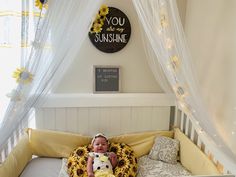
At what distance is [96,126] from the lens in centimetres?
271

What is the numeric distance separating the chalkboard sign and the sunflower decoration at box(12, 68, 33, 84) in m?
1.02

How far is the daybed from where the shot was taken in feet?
7.15

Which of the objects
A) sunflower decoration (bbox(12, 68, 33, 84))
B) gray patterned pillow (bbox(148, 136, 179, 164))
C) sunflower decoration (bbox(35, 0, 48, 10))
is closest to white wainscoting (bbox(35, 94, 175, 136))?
gray patterned pillow (bbox(148, 136, 179, 164))

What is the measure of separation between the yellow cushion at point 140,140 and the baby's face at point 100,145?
0.77 ft

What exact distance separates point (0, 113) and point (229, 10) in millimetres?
1743

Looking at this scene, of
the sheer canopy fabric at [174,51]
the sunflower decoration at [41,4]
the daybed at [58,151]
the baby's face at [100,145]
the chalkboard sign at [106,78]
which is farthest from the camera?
the chalkboard sign at [106,78]

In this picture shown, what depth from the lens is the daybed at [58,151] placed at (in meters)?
2.18

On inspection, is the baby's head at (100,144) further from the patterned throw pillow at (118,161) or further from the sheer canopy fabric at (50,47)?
the sheer canopy fabric at (50,47)

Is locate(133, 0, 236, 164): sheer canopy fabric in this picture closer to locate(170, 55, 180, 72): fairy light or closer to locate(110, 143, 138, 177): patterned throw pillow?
locate(170, 55, 180, 72): fairy light

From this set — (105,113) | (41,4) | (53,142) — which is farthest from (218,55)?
(53,142)

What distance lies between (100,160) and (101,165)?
0.16 ft

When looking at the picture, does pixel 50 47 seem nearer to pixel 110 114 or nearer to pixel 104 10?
pixel 104 10

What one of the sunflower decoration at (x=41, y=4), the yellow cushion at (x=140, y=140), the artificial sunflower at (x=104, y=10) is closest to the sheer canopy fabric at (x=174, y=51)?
the sunflower decoration at (x=41, y=4)

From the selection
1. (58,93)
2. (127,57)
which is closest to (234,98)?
(127,57)
